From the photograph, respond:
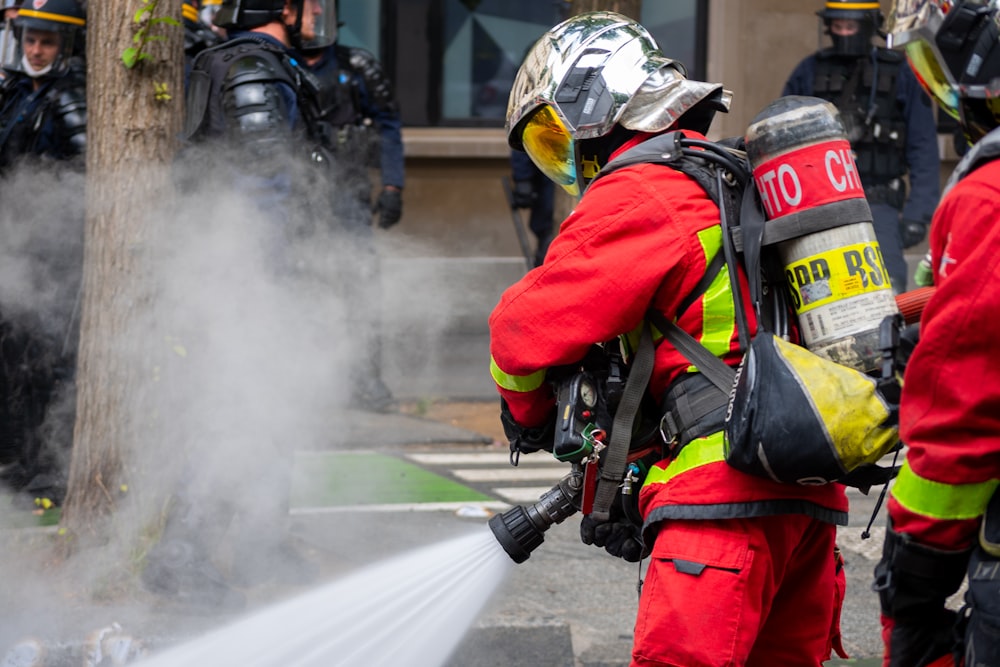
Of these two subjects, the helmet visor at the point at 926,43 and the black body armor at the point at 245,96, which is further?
the black body armor at the point at 245,96

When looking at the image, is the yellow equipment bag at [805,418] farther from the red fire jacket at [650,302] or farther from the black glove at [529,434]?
the black glove at [529,434]

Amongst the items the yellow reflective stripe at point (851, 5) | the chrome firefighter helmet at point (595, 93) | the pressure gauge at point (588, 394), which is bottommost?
the pressure gauge at point (588, 394)

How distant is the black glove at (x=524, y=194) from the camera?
8.69 meters

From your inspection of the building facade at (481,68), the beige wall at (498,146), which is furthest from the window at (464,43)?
the beige wall at (498,146)

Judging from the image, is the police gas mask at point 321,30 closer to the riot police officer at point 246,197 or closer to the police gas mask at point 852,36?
the riot police officer at point 246,197

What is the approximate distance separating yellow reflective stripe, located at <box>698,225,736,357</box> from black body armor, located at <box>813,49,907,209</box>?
16.6 feet

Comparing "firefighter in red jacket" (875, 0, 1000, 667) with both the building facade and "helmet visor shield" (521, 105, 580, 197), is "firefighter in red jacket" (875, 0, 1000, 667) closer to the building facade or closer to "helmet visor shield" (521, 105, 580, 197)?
"helmet visor shield" (521, 105, 580, 197)

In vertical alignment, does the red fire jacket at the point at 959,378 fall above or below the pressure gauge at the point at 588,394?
above

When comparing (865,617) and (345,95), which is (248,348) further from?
(345,95)

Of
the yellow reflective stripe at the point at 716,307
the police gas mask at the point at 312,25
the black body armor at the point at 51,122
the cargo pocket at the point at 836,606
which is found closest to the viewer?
the yellow reflective stripe at the point at 716,307

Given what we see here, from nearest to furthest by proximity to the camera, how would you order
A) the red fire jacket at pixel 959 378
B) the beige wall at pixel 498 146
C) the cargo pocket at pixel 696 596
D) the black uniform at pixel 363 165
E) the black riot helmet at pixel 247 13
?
the red fire jacket at pixel 959 378, the cargo pocket at pixel 696 596, the black riot helmet at pixel 247 13, the black uniform at pixel 363 165, the beige wall at pixel 498 146

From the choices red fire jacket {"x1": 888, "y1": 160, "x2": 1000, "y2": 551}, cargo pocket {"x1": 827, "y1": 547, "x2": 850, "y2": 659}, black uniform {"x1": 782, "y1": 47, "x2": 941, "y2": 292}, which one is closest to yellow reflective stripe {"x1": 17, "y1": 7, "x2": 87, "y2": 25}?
black uniform {"x1": 782, "y1": 47, "x2": 941, "y2": 292}

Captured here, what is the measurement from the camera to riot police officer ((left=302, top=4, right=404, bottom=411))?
7223 mm

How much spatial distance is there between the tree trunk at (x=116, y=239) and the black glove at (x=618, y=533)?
7.03 ft
